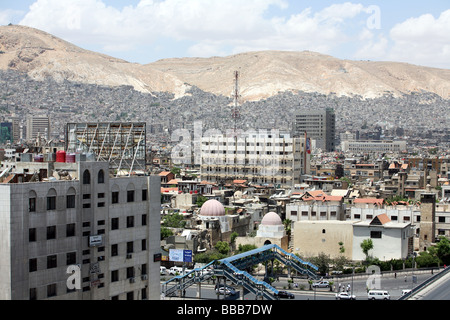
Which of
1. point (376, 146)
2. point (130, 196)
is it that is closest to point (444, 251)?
point (130, 196)

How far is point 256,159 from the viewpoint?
73.3 meters

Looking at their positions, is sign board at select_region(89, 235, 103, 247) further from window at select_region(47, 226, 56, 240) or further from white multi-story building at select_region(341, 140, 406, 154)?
white multi-story building at select_region(341, 140, 406, 154)

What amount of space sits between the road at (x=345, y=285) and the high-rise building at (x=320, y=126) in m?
133

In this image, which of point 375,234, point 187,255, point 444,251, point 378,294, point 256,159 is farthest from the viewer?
point 256,159

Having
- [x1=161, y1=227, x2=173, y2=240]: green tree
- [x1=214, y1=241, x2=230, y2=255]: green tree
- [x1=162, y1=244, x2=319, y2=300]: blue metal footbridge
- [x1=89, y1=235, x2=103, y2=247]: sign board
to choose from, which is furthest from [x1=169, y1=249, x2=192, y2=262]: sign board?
[x1=89, y1=235, x2=103, y2=247]: sign board

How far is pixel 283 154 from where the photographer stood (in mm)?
72000

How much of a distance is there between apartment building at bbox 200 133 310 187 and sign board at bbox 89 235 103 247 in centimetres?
5175

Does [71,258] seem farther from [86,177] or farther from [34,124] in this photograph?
[34,124]

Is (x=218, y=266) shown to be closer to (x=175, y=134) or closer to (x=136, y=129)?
(x=136, y=129)

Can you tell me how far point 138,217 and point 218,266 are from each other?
459 inches

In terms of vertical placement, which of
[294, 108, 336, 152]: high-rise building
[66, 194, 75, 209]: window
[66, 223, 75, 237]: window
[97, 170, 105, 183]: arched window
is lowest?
[66, 223, 75, 237]: window

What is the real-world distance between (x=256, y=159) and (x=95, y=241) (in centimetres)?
5509

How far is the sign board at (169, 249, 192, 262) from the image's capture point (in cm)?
A: 3625
